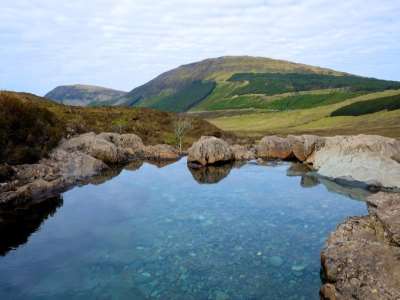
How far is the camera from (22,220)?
105ft

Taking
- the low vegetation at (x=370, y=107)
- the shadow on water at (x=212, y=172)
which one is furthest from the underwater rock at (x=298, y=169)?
the low vegetation at (x=370, y=107)

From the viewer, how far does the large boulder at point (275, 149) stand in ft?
209

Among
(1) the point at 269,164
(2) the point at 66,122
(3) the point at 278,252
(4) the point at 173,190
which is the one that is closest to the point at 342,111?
(1) the point at 269,164

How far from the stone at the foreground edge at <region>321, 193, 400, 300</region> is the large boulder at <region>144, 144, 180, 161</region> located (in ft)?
151

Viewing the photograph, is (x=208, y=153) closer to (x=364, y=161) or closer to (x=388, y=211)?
(x=364, y=161)

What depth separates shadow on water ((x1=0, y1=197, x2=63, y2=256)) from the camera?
1091 inches

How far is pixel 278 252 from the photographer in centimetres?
2520

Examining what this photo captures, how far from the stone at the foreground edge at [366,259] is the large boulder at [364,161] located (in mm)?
19913

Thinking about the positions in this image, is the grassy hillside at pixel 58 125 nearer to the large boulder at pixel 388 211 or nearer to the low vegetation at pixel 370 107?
the large boulder at pixel 388 211

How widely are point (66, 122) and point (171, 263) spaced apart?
190ft

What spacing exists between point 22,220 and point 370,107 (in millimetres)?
138849

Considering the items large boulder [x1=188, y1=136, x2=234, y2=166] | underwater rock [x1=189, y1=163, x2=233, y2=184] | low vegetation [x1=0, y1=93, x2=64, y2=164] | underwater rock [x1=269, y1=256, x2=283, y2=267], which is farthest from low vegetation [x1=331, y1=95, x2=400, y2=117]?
underwater rock [x1=269, y1=256, x2=283, y2=267]

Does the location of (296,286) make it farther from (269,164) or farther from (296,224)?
(269,164)

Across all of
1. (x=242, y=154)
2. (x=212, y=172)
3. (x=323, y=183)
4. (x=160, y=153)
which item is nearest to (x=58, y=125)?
(x=160, y=153)
